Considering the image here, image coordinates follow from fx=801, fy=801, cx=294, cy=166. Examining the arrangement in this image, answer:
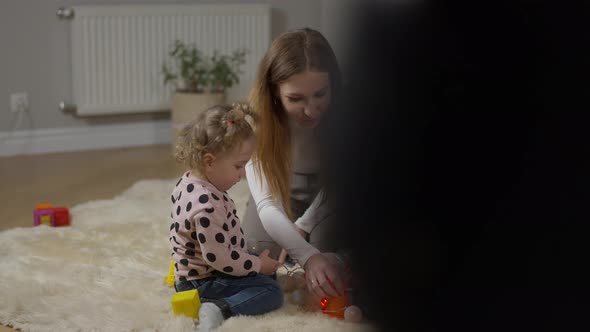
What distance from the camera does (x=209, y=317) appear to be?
4.87 feet

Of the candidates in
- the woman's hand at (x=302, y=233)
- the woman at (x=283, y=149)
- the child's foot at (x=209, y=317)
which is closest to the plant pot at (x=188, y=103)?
the woman at (x=283, y=149)

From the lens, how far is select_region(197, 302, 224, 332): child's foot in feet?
4.84

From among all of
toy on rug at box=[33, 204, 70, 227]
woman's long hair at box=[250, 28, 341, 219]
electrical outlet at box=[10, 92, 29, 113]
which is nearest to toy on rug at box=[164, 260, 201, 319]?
woman's long hair at box=[250, 28, 341, 219]

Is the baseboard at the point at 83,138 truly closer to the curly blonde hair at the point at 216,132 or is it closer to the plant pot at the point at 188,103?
the plant pot at the point at 188,103

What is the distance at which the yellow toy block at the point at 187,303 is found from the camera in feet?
4.96

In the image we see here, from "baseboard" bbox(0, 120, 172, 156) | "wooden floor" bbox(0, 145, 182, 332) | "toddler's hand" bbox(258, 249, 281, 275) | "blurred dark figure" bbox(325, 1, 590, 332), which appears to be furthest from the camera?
"baseboard" bbox(0, 120, 172, 156)

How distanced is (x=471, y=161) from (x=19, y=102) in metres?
3.48

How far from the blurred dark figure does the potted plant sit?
124 inches

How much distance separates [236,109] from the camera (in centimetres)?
154

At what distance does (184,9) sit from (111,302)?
7.63 feet

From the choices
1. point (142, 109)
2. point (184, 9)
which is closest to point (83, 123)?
point (142, 109)

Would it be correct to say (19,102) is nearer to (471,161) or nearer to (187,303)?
(187,303)

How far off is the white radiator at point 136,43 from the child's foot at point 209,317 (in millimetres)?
2255

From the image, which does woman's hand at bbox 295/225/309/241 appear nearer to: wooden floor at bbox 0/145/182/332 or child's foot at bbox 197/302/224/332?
child's foot at bbox 197/302/224/332
